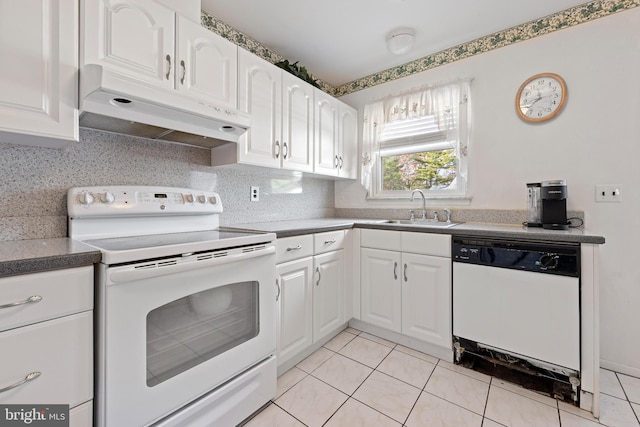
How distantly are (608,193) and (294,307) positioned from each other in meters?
2.15

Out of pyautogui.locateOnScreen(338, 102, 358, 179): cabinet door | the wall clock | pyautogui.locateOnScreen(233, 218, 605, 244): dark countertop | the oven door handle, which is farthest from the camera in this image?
pyautogui.locateOnScreen(338, 102, 358, 179): cabinet door

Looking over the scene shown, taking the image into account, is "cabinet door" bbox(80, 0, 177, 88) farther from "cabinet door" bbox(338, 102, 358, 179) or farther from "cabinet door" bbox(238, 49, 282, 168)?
"cabinet door" bbox(338, 102, 358, 179)

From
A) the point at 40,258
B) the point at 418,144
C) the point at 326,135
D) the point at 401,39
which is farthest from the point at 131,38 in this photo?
the point at 418,144

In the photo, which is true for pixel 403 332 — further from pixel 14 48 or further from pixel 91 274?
pixel 14 48

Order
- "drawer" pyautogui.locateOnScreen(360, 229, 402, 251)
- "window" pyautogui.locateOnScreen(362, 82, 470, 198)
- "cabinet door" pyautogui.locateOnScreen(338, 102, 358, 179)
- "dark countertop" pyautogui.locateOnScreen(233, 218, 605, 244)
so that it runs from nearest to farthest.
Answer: "dark countertop" pyautogui.locateOnScreen(233, 218, 605, 244) < "drawer" pyautogui.locateOnScreen(360, 229, 402, 251) < "window" pyautogui.locateOnScreen(362, 82, 470, 198) < "cabinet door" pyautogui.locateOnScreen(338, 102, 358, 179)

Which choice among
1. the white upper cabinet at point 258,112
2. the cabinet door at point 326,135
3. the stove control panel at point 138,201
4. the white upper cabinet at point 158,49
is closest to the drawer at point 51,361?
the stove control panel at point 138,201

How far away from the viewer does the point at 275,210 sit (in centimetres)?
243

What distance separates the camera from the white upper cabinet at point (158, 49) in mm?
1202

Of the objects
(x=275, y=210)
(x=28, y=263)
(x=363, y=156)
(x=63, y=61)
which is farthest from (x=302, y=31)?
(x=28, y=263)

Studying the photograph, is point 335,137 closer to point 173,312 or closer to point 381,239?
point 381,239

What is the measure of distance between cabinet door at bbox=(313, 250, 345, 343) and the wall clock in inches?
68.7

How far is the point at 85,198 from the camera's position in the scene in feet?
4.32

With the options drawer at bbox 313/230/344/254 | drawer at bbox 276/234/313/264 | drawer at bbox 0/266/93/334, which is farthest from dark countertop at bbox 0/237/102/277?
drawer at bbox 313/230/344/254

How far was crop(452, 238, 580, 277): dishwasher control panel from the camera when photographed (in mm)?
1471
